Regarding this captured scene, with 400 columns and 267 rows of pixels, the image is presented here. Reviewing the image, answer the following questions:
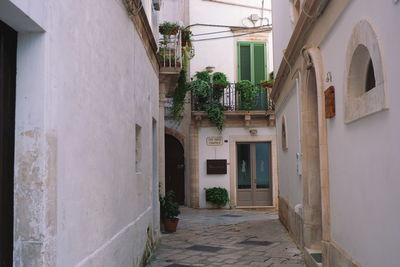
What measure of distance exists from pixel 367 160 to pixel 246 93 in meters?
14.1

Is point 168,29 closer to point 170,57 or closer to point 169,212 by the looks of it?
point 170,57

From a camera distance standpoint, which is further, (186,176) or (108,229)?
(186,176)

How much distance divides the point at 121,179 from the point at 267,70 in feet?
46.1

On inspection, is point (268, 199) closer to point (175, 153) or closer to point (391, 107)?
point (175, 153)

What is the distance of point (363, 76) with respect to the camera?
4586 mm

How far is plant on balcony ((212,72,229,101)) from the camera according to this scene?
58.6 ft

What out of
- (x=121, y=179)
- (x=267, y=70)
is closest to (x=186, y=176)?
(x=267, y=70)

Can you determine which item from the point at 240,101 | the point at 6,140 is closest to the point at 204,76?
the point at 240,101

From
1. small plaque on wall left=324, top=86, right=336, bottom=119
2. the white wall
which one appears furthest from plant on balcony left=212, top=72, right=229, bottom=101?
small plaque on wall left=324, top=86, right=336, bottom=119

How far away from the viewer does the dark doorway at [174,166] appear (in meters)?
18.9

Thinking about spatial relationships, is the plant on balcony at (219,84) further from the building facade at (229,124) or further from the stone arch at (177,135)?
the stone arch at (177,135)

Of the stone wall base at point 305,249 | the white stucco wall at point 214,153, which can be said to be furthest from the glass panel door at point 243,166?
the stone wall base at point 305,249

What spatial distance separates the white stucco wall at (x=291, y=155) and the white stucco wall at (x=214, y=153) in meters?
5.71

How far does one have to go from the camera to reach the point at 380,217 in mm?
3793
